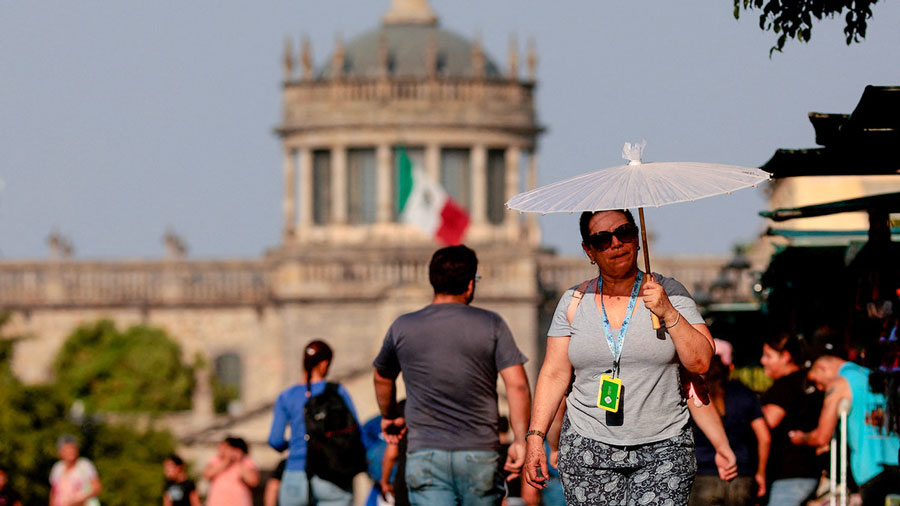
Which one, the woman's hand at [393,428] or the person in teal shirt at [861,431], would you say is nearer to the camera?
A: the woman's hand at [393,428]

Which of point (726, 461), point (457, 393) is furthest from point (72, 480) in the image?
point (726, 461)

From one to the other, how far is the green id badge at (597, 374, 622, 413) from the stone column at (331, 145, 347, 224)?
5303cm

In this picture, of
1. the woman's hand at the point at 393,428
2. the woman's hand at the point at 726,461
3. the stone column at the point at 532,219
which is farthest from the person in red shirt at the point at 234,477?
the stone column at the point at 532,219

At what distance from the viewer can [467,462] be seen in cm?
1254

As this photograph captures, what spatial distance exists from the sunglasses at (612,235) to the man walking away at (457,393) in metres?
1.95

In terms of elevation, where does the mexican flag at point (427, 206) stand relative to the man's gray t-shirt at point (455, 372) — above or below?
above

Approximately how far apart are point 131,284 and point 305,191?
5.60 meters

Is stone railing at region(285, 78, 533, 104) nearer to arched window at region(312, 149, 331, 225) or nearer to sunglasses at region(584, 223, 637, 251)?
arched window at region(312, 149, 331, 225)

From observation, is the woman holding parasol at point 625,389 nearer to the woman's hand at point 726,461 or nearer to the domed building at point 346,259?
the woman's hand at point 726,461

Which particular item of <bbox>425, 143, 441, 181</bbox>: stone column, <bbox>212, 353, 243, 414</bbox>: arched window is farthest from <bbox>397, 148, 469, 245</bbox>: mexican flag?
<bbox>212, 353, 243, 414</bbox>: arched window

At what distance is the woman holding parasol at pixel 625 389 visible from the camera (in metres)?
10.7

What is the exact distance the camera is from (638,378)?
10680 millimetres

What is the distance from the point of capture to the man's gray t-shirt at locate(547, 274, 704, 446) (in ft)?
35.0

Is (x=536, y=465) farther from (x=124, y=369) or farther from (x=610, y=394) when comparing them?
(x=124, y=369)
